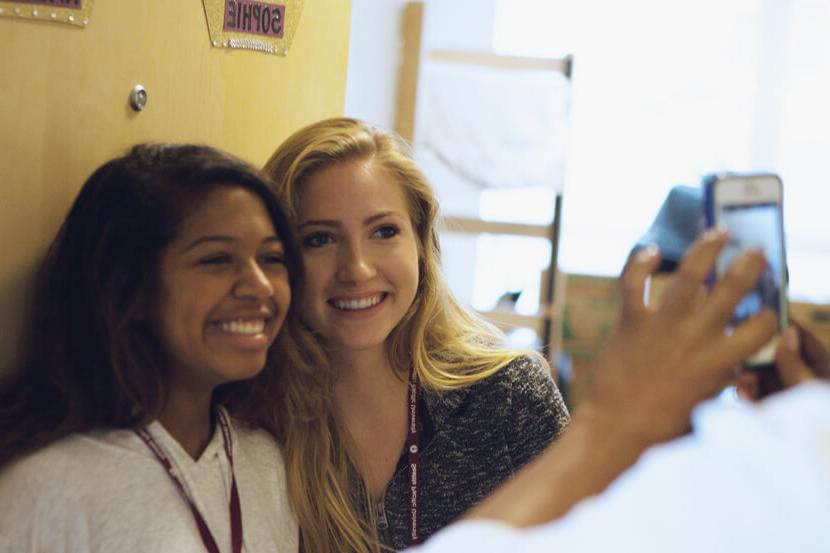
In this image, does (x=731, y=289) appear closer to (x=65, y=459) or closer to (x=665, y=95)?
(x=65, y=459)

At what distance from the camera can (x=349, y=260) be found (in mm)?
1469

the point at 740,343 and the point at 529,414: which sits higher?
the point at 740,343

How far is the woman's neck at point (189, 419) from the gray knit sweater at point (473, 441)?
0.34m

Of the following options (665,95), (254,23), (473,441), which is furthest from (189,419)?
(665,95)

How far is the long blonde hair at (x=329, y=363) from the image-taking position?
1.37m

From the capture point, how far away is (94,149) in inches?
46.2

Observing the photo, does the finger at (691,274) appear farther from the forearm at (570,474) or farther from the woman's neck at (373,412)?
the woman's neck at (373,412)

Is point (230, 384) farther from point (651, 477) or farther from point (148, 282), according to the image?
point (651, 477)

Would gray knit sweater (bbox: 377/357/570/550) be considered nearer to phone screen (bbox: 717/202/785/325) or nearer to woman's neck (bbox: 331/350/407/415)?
woman's neck (bbox: 331/350/407/415)

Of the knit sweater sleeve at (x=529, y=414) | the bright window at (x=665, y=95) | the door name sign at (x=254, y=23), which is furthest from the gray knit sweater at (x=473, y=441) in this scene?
the bright window at (x=665, y=95)

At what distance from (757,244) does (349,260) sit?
3.24 feet

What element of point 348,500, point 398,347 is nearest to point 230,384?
point 348,500

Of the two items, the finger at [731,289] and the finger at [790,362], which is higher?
the finger at [731,289]

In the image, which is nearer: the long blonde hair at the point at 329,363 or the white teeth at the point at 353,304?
the long blonde hair at the point at 329,363
